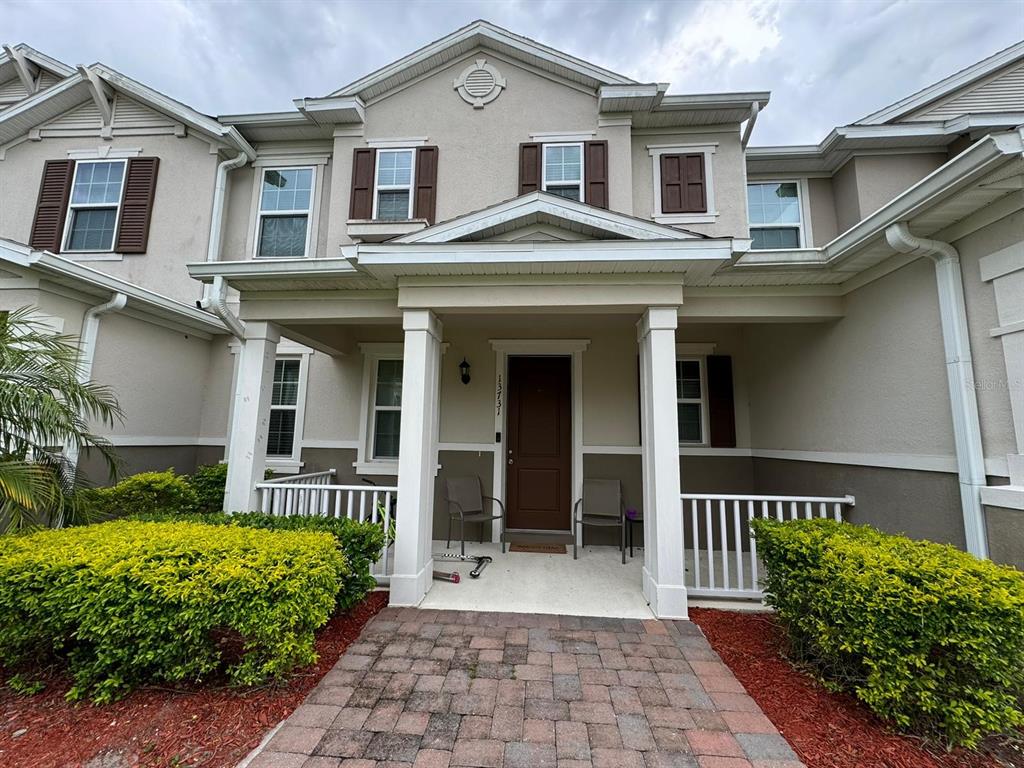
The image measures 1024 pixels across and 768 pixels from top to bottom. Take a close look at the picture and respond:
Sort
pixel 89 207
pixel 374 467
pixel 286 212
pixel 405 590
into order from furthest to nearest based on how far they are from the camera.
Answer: pixel 89 207, pixel 286 212, pixel 374 467, pixel 405 590

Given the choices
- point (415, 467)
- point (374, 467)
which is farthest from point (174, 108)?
point (415, 467)

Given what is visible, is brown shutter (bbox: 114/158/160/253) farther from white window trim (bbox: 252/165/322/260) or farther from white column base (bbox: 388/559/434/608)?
white column base (bbox: 388/559/434/608)

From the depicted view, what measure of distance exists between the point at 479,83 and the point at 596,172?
2098 mm

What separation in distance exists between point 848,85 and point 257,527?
1608cm

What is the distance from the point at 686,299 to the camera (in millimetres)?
4039

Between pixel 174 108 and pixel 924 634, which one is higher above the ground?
pixel 174 108

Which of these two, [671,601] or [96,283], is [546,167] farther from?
[96,283]

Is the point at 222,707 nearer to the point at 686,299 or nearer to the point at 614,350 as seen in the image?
the point at 686,299

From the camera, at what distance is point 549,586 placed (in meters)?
4.05

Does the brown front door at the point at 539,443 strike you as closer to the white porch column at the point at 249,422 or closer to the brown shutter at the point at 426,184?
the brown shutter at the point at 426,184

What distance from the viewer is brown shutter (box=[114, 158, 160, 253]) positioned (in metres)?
6.21

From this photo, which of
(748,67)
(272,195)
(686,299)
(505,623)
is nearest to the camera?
(505,623)

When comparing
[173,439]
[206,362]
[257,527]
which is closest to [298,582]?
[257,527]

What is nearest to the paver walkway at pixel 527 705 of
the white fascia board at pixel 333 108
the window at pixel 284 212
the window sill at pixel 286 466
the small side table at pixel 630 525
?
the small side table at pixel 630 525
